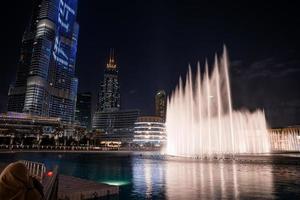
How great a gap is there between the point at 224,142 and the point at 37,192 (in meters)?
62.2

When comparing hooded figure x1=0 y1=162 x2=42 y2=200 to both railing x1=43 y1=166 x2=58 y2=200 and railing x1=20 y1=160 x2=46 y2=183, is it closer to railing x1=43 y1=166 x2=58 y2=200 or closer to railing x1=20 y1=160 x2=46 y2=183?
railing x1=43 y1=166 x2=58 y2=200

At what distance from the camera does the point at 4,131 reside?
128 m

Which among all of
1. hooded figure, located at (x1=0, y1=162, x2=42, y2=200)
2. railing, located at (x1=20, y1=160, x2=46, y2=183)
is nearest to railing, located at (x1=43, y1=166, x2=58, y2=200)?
hooded figure, located at (x1=0, y1=162, x2=42, y2=200)

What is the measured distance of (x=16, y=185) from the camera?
129 inches

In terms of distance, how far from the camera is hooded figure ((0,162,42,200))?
3.24 m

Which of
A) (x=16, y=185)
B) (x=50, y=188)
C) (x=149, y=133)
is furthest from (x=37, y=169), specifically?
(x=149, y=133)

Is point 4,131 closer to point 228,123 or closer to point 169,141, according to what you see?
point 169,141

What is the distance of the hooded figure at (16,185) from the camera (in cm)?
324

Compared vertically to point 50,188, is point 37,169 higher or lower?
lower

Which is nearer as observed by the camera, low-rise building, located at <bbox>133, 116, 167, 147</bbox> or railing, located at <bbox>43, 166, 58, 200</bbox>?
railing, located at <bbox>43, 166, 58, 200</bbox>

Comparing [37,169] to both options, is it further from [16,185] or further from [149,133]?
[149,133]

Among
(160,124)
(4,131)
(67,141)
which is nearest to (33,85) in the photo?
(4,131)

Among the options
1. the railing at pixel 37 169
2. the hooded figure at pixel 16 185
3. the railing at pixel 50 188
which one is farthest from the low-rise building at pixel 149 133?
the hooded figure at pixel 16 185

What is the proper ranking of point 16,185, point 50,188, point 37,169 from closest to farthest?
point 16,185
point 50,188
point 37,169
